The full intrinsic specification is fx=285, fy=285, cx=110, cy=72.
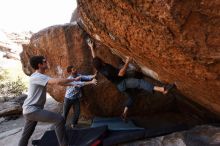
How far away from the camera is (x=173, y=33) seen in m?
4.12

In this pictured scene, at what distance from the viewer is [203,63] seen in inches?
171

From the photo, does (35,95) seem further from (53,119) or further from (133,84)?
(133,84)

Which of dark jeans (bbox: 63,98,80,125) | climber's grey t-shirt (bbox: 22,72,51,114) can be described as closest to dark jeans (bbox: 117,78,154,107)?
dark jeans (bbox: 63,98,80,125)

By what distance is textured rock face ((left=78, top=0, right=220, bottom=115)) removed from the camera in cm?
373

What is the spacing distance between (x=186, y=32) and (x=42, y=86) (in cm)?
286

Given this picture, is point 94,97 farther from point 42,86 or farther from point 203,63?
point 203,63

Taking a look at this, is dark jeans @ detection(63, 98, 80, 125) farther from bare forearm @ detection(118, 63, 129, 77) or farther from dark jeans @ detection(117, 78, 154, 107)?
bare forearm @ detection(118, 63, 129, 77)

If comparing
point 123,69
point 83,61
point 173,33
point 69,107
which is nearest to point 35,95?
point 123,69

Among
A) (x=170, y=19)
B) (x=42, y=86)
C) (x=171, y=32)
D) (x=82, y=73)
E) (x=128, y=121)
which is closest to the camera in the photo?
(x=170, y=19)

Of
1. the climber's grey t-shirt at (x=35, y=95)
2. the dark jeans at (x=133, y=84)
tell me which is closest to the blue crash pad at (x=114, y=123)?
the dark jeans at (x=133, y=84)

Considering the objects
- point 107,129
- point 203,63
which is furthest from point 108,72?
point 203,63

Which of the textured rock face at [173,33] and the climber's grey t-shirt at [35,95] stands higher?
the textured rock face at [173,33]

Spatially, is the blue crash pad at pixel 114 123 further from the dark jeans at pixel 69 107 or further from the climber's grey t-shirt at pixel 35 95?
the climber's grey t-shirt at pixel 35 95

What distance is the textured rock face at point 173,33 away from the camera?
147 inches
